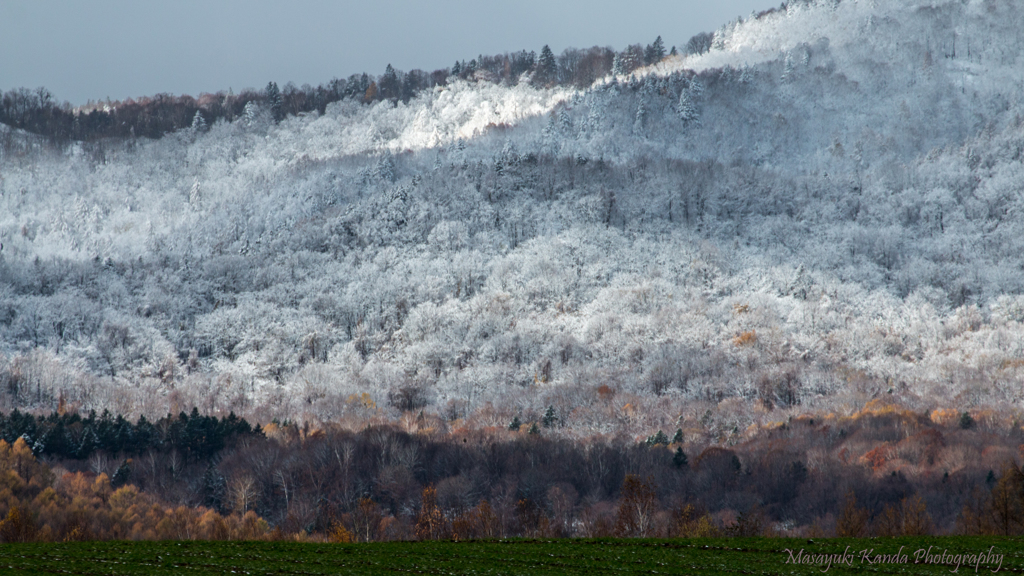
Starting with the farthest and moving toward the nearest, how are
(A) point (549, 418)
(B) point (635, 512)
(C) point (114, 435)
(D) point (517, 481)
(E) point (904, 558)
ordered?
(A) point (549, 418) < (C) point (114, 435) < (D) point (517, 481) < (B) point (635, 512) < (E) point (904, 558)

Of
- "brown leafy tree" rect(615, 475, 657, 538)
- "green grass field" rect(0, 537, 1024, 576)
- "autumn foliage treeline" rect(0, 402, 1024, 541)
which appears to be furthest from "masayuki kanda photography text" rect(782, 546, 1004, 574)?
"autumn foliage treeline" rect(0, 402, 1024, 541)

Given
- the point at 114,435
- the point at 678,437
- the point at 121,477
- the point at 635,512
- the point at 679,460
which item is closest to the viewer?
the point at 635,512

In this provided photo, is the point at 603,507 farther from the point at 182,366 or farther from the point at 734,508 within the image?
the point at 182,366

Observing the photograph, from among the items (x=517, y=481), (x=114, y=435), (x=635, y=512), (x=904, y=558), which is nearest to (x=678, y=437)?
(x=517, y=481)

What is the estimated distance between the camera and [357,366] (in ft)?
608

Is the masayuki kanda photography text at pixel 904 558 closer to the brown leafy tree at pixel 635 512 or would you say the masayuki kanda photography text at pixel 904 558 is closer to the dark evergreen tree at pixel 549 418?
the brown leafy tree at pixel 635 512

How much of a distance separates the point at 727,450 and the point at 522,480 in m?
31.9

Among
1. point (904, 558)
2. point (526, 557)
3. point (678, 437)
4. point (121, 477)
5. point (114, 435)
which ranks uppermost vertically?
point (526, 557)

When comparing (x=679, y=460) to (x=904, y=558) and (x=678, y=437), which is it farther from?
(x=904, y=558)

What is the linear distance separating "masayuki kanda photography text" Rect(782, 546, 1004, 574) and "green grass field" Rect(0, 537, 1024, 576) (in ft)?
0.19

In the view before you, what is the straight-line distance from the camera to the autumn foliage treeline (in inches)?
2842

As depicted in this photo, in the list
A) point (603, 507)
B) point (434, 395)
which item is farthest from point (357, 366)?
point (603, 507)

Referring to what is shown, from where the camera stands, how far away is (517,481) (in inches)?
4119

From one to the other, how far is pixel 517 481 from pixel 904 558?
80696mm
